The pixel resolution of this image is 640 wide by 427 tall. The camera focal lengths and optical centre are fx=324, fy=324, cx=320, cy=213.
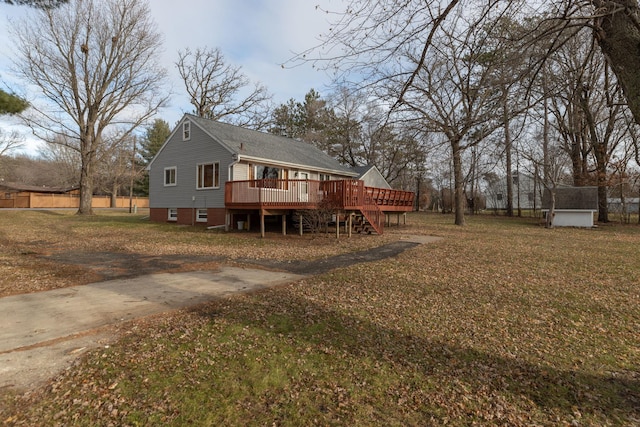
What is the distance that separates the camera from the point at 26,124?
21.8 m

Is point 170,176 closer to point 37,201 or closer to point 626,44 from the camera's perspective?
point 626,44

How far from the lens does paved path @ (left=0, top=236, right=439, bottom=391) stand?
10.1 ft

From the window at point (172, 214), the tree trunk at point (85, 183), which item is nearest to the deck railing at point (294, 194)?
the window at point (172, 214)

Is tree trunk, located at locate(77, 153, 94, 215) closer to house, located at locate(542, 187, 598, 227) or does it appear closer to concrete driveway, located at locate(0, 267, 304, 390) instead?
concrete driveway, located at locate(0, 267, 304, 390)

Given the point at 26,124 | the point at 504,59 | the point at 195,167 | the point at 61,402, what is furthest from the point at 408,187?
the point at 61,402

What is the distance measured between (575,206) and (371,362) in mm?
24284

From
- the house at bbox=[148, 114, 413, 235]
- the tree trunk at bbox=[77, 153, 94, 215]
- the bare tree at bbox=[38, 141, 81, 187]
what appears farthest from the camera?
the bare tree at bbox=[38, 141, 81, 187]

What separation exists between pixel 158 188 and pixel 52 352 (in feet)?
60.2

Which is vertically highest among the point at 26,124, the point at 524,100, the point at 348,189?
the point at 26,124

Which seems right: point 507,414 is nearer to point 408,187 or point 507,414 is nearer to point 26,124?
point 26,124

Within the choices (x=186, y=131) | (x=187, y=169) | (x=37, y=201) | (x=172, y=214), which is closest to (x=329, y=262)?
(x=187, y=169)

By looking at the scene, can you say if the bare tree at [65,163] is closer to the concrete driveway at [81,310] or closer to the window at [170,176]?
the window at [170,176]

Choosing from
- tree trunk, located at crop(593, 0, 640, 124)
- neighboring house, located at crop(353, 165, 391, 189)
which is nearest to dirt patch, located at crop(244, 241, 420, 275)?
tree trunk, located at crop(593, 0, 640, 124)

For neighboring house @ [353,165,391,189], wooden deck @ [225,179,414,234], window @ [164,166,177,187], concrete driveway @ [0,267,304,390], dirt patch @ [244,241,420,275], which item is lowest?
concrete driveway @ [0,267,304,390]
